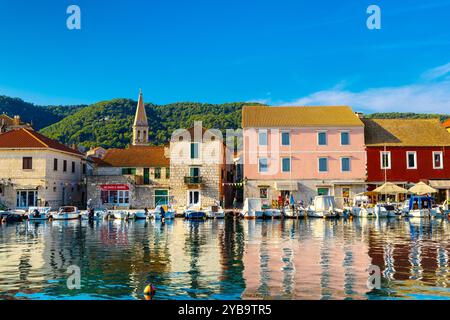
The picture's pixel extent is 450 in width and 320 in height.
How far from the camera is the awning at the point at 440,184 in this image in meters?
50.1

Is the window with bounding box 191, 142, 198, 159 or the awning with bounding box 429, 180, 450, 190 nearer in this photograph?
the awning with bounding box 429, 180, 450, 190

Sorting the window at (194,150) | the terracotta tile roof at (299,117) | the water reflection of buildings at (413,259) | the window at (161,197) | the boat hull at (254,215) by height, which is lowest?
the water reflection of buildings at (413,259)

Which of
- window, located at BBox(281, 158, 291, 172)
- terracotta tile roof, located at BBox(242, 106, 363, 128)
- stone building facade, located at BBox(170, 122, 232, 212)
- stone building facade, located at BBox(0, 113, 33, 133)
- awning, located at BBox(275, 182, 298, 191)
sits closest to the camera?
awning, located at BBox(275, 182, 298, 191)

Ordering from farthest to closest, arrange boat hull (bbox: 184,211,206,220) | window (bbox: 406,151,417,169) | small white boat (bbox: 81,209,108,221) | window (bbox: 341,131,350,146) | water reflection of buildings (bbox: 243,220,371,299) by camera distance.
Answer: window (bbox: 406,151,417,169), window (bbox: 341,131,350,146), small white boat (bbox: 81,209,108,221), boat hull (bbox: 184,211,206,220), water reflection of buildings (bbox: 243,220,371,299)

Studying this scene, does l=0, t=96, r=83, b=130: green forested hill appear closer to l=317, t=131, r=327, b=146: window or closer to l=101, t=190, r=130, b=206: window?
l=101, t=190, r=130, b=206: window

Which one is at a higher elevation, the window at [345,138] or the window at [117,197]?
the window at [345,138]

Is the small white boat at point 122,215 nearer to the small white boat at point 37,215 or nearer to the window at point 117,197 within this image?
the small white boat at point 37,215

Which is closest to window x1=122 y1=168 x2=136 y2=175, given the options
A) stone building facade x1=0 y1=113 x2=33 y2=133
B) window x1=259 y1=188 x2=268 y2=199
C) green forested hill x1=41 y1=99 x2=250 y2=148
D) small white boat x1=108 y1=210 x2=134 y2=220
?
small white boat x1=108 y1=210 x2=134 y2=220

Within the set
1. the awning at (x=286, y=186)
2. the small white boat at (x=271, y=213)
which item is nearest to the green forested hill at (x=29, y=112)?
the awning at (x=286, y=186)

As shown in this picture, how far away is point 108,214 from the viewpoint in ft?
150

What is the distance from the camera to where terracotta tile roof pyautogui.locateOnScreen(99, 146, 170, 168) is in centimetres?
5381

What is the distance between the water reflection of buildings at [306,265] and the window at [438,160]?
26.1 meters

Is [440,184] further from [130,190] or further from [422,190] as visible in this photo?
[130,190]

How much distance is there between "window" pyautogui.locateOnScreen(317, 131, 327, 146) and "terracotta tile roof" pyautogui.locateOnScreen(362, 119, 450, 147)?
4895 millimetres
